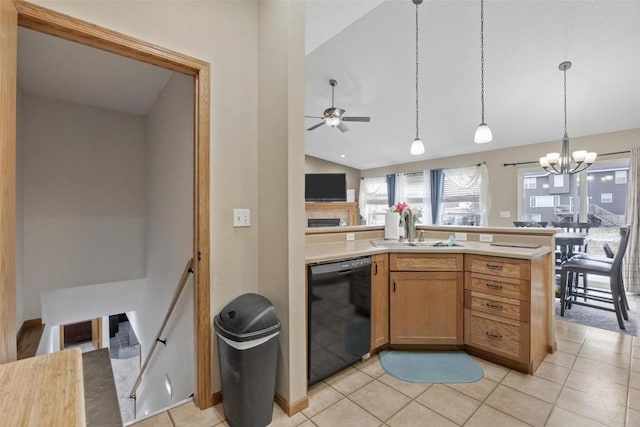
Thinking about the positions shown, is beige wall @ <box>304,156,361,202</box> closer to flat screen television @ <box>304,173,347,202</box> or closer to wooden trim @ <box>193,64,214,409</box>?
flat screen television @ <box>304,173,347,202</box>

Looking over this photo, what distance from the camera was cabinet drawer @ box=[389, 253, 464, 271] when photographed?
96.3 inches

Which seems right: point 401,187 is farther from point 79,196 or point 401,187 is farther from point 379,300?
point 79,196

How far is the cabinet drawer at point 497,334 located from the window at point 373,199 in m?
5.89

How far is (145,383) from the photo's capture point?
12.7 feet

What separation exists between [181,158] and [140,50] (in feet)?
4.13

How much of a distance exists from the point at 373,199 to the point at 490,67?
16.8 feet

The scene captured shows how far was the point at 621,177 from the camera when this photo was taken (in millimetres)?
4621

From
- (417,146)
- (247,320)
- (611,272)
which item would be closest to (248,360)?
(247,320)

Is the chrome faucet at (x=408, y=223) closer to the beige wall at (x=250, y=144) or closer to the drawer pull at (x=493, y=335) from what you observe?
the drawer pull at (x=493, y=335)

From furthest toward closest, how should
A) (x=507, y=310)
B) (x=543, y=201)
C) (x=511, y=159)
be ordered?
(x=511, y=159) → (x=543, y=201) → (x=507, y=310)

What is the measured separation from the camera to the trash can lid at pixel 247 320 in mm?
1590

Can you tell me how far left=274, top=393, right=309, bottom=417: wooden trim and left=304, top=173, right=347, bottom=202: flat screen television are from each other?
5.75 meters

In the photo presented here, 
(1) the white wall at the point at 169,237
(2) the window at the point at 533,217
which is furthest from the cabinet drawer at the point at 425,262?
(2) the window at the point at 533,217

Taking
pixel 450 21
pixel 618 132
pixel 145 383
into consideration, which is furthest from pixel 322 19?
pixel 618 132
